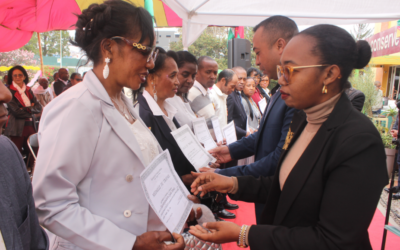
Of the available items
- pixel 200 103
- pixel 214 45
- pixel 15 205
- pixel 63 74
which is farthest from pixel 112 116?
pixel 214 45

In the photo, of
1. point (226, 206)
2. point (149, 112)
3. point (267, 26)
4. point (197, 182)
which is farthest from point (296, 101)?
point (226, 206)

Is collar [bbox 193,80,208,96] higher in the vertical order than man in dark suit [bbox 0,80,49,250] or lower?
higher

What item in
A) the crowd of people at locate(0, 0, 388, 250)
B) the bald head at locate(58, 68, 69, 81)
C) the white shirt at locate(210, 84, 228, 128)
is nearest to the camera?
the crowd of people at locate(0, 0, 388, 250)

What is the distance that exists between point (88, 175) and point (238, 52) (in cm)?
696

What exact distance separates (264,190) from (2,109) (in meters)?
1.53

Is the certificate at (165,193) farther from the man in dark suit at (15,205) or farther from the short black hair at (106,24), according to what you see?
the short black hair at (106,24)

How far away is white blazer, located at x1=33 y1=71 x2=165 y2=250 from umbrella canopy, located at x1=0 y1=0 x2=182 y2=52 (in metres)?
5.55

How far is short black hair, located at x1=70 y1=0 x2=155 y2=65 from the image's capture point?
1399 mm

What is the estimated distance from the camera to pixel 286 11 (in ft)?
14.8

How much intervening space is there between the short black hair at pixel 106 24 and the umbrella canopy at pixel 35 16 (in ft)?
17.0

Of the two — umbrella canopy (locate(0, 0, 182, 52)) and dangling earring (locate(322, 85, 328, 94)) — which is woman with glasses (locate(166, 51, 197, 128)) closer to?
dangling earring (locate(322, 85, 328, 94))

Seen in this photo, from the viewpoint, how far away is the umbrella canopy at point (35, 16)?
19.7 ft

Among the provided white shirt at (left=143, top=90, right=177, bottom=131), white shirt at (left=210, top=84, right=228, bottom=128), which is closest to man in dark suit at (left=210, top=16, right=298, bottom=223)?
white shirt at (left=143, top=90, right=177, bottom=131)

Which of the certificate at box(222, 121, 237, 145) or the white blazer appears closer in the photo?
the white blazer
